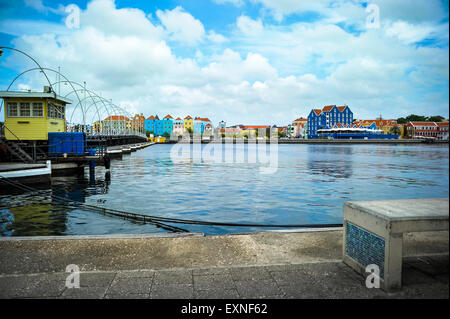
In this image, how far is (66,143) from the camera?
27109 millimetres

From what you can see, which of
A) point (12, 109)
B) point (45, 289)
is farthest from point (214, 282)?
point (12, 109)

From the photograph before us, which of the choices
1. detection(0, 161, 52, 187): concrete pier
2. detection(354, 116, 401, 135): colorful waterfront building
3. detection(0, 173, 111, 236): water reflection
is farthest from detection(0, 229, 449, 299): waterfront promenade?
detection(354, 116, 401, 135): colorful waterfront building

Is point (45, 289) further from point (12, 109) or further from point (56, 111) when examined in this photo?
point (56, 111)

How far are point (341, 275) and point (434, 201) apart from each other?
1.56m

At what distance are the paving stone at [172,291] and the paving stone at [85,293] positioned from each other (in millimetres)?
624

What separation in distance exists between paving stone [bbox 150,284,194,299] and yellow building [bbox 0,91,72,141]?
26370 millimetres

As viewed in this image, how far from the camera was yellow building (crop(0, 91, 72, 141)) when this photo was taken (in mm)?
25828

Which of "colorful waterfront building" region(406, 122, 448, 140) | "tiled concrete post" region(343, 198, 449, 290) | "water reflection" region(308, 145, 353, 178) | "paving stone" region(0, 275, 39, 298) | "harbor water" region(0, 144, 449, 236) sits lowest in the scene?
"harbor water" region(0, 144, 449, 236)

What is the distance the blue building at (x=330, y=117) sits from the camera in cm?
16638

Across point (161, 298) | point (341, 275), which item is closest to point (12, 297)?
point (161, 298)

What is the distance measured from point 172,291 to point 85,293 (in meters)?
1.05

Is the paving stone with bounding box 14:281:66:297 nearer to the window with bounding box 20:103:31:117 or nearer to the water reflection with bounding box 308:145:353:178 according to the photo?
the window with bounding box 20:103:31:117
